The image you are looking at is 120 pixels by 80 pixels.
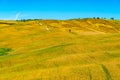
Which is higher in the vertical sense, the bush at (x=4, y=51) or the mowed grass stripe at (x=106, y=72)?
the mowed grass stripe at (x=106, y=72)

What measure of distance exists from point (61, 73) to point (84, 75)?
6.45 ft

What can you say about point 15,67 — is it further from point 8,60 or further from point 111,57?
point 111,57

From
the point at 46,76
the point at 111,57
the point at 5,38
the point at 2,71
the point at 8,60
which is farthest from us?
the point at 5,38

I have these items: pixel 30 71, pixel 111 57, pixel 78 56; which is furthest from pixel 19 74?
pixel 111 57

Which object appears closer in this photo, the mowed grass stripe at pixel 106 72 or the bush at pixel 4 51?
the mowed grass stripe at pixel 106 72

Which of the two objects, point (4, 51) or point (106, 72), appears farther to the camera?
point (4, 51)

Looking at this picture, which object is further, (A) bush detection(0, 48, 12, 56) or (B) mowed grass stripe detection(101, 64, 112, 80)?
(A) bush detection(0, 48, 12, 56)

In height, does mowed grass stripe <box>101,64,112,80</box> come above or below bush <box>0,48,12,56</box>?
above

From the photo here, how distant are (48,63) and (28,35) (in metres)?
39.4

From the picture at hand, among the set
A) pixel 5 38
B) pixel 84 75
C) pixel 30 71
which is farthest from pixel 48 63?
pixel 5 38

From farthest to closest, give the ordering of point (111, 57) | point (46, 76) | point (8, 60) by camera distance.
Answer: point (8, 60) → point (111, 57) → point (46, 76)

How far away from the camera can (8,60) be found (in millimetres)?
35406

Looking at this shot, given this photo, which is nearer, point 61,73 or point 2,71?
point 61,73

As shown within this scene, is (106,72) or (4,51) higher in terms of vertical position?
(106,72)
